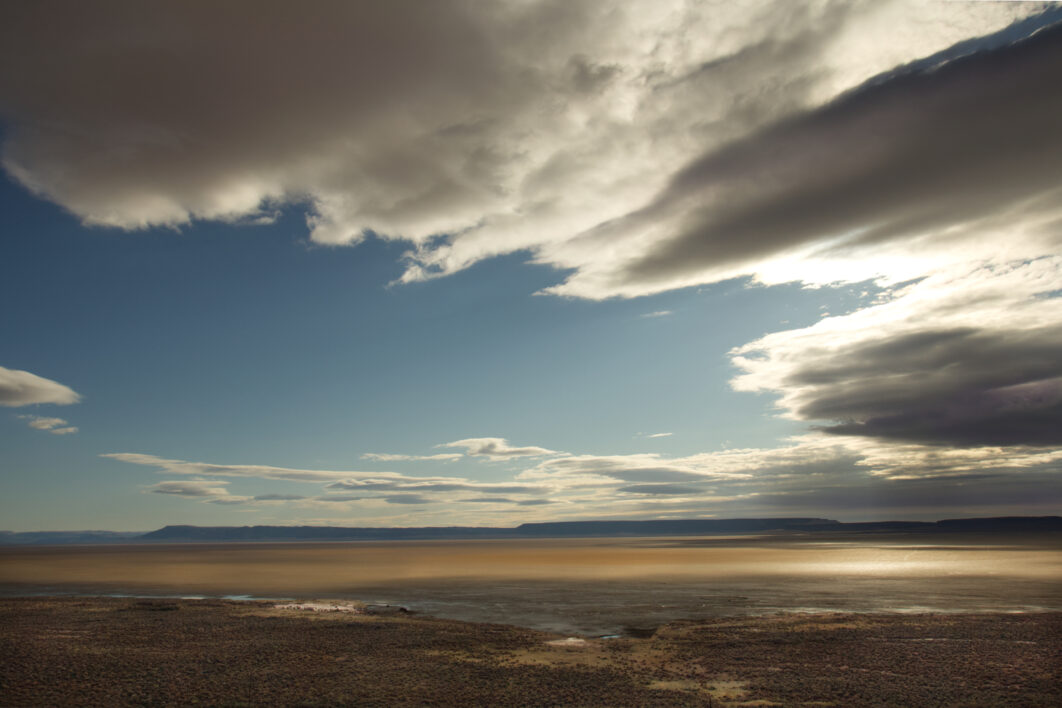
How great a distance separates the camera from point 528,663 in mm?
20922

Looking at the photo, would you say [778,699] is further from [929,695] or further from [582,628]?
[582,628]

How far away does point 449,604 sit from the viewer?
1470 inches

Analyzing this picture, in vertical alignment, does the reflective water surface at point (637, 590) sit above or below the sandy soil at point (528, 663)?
below

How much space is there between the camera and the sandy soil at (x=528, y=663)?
55.8ft

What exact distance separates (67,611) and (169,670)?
19649 millimetres

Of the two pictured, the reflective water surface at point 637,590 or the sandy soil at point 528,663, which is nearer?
the sandy soil at point 528,663

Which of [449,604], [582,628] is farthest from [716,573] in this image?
[582,628]

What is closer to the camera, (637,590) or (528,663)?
(528,663)

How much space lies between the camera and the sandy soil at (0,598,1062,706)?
670 inches

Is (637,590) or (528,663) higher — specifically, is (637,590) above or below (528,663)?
below

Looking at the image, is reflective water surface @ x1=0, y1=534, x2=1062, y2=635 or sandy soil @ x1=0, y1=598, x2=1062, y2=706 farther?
reflective water surface @ x1=0, y1=534, x2=1062, y2=635

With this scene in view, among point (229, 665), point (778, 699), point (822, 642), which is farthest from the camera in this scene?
point (822, 642)

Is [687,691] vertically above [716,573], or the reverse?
[687,691]

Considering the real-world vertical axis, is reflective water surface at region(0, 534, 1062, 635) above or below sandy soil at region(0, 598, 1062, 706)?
below
